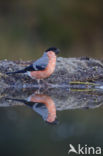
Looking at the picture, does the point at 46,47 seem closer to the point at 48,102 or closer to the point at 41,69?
the point at 41,69

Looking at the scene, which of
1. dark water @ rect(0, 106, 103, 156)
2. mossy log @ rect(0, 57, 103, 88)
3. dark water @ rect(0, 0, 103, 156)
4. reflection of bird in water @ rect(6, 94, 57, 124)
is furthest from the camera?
mossy log @ rect(0, 57, 103, 88)

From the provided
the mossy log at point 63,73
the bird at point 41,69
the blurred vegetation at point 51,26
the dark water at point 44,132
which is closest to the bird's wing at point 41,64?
the bird at point 41,69

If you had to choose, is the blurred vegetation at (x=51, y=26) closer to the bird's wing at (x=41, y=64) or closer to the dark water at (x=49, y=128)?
the bird's wing at (x=41, y=64)

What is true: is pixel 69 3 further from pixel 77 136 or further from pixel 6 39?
pixel 77 136

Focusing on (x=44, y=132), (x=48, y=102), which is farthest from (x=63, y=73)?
(x=44, y=132)

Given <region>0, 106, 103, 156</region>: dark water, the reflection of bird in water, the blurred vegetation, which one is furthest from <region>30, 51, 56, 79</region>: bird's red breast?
the blurred vegetation

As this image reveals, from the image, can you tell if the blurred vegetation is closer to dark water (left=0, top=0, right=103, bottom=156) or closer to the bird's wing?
dark water (left=0, top=0, right=103, bottom=156)

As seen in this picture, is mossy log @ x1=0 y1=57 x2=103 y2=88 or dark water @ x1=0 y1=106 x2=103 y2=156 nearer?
dark water @ x1=0 y1=106 x2=103 y2=156
